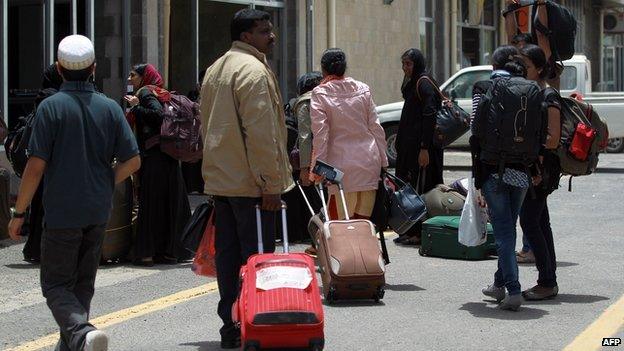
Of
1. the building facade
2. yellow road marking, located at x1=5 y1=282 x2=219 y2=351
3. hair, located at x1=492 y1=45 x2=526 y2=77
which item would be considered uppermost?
the building facade

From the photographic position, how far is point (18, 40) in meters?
14.6

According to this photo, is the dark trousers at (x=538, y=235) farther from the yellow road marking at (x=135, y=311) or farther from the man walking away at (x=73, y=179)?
the man walking away at (x=73, y=179)

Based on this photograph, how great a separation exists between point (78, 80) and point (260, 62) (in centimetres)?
103

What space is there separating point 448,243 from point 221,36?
8.99 metres

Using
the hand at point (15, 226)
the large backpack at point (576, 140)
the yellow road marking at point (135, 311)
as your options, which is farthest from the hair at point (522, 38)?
the hand at point (15, 226)

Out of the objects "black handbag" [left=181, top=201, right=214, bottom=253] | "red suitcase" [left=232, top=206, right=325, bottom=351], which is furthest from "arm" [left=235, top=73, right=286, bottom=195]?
"black handbag" [left=181, top=201, right=214, bottom=253]

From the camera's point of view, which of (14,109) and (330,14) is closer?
(14,109)

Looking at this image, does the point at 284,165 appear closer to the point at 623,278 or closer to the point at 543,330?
the point at 543,330

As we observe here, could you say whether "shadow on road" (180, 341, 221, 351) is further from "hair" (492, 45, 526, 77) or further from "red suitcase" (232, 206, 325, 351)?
"hair" (492, 45, 526, 77)

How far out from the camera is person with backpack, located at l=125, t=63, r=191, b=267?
10094 mm

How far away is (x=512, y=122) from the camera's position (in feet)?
25.5

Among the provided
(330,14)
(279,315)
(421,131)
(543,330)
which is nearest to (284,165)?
(279,315)

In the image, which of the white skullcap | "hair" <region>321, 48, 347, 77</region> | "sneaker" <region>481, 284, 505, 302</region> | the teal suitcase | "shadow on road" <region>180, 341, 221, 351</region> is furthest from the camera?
the teal suitcase

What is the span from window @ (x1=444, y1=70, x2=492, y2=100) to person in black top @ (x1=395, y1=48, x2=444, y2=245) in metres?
10.2
